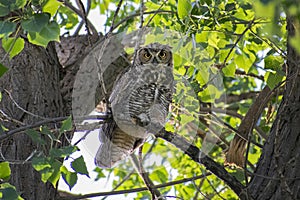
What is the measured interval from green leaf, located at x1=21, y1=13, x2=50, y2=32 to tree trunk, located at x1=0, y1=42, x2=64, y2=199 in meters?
0.74

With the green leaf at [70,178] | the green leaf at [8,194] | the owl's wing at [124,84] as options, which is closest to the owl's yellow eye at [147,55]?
the owl's wing at [124,84]

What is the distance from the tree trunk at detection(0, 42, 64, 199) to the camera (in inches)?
94.3

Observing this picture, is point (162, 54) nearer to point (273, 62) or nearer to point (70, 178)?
point (273, 62)

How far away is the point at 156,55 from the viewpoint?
3107 mm

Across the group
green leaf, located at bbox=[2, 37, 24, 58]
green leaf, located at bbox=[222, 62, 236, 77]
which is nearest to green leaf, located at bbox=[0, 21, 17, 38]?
green leaf, located at bbox=[2, 37, 24, 58]

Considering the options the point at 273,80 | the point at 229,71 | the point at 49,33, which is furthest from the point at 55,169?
the point at 229,71

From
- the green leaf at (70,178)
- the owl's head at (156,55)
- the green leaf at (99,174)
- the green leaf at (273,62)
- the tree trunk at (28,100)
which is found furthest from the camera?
the green leaf at (99,174)

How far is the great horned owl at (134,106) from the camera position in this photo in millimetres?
2789

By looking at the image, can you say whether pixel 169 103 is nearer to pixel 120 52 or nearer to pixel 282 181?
pixel 120 52

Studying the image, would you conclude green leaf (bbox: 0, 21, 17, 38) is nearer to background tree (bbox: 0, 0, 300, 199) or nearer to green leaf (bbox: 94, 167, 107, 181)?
background tree (bbox: 0, 0, 300, 199)

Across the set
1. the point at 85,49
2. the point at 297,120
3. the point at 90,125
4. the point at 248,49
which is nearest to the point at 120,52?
the point at 85,49

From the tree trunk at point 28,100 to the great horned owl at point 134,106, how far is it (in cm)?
29

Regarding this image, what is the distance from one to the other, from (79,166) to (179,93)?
0.91 m

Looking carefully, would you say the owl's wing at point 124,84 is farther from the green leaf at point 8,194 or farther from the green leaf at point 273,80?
the green leaf at point 8,194
